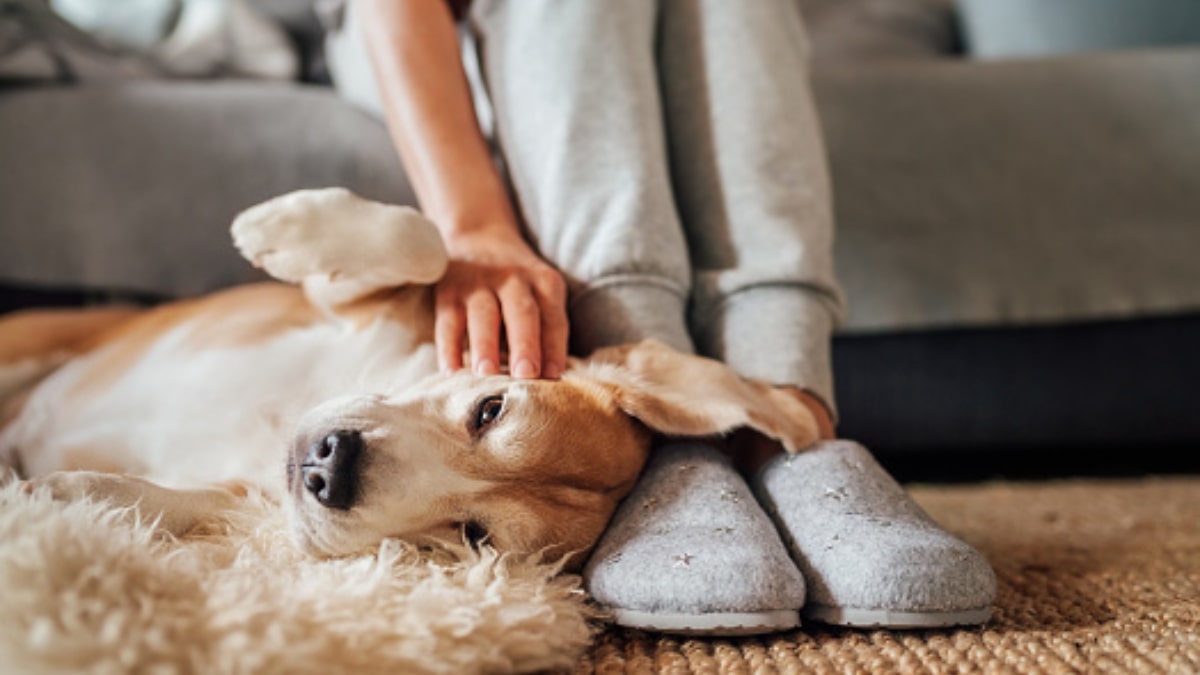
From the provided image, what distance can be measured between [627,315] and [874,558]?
1.49ft

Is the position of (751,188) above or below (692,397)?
above

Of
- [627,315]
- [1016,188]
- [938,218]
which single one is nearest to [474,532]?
[627,315]

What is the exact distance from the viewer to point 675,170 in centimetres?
143

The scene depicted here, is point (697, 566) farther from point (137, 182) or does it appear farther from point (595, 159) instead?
point (137, 182)

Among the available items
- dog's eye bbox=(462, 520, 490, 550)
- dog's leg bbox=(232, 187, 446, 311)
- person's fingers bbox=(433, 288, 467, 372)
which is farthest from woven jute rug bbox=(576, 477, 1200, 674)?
dog's leg bbox=(232, 187, 446, 311)

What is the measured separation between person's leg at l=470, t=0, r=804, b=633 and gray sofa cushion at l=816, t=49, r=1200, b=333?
647mm

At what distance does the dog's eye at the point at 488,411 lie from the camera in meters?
1.04

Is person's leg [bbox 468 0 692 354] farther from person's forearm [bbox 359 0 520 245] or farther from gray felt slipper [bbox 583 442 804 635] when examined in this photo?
gray felt slipper [bbox 583 442 804 635]

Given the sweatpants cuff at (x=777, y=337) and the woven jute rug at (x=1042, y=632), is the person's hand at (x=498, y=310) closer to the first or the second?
the sweatpants cuff at (x=777, y=337)

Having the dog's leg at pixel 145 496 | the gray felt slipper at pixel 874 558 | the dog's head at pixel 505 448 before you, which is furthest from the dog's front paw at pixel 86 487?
the gray felt slipper at pixel 874 558

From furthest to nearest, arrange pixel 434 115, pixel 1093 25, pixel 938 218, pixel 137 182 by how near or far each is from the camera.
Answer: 1. pixel 1093 25
2. pixel 938 218
3. pixel 137 182
4. pixel 434 115

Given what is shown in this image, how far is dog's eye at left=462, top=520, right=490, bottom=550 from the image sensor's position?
991 mm

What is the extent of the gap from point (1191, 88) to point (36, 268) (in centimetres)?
216

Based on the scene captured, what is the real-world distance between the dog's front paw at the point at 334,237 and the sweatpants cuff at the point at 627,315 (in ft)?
0.66
